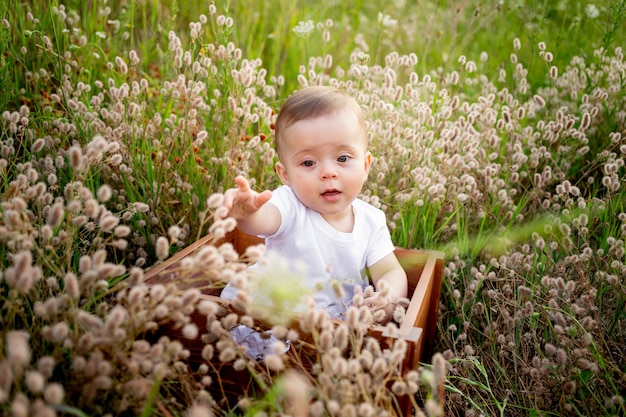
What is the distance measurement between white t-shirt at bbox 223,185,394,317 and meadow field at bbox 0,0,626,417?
287mm

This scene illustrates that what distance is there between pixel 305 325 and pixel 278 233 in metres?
0.80

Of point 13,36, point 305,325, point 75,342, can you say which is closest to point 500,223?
point 305,325

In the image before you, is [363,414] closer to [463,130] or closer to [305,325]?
[305,325]

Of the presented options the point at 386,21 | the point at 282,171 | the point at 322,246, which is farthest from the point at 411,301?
the point at 386,21

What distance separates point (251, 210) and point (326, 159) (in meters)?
0.39

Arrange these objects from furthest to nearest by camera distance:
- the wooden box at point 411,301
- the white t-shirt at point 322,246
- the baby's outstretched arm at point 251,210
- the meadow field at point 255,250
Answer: the white t-shirt at point 322,246 < the baby's outstretched arm at point 251,210 < the wooden box at point 411,301 < the meadow field at point 255,250

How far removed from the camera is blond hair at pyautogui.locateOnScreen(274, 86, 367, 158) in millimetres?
2082

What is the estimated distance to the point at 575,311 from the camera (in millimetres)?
1983

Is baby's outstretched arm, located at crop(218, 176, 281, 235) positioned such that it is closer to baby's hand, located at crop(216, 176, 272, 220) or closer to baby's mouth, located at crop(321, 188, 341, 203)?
baby's hand, located at crop(216, 176, 272, 220)

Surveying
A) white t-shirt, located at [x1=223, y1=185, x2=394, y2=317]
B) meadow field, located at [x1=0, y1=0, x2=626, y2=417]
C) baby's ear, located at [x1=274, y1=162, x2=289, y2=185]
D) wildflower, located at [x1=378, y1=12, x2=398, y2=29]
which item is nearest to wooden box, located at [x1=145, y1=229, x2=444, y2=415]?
meadow field, located at [x1=0, y1=0, x2=626, y2=417]

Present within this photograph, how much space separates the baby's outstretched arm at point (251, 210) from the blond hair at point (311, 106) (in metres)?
0.30

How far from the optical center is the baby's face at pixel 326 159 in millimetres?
2072

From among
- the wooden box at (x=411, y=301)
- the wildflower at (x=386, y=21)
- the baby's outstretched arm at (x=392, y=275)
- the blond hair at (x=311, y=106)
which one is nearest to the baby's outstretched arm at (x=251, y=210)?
the wooden box at (x=411, y=301)

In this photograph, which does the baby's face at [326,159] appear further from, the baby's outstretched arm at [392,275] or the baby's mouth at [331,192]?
the baby's outstretched arm at [392,275]
